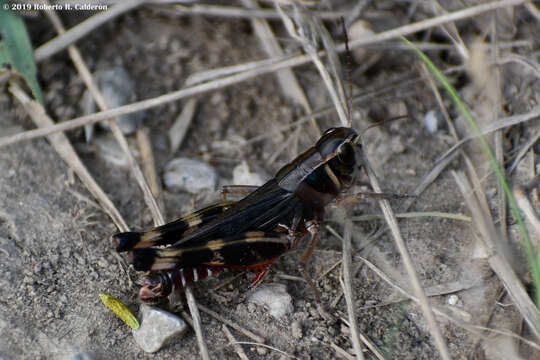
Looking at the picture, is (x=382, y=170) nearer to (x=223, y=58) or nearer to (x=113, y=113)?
(x=223, y=58)

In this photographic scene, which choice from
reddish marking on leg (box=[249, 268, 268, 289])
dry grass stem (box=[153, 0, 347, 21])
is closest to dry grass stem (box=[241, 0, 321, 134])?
dry grass stem (box=[153, 0, 347, 21])

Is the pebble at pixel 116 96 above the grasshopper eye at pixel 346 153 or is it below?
above

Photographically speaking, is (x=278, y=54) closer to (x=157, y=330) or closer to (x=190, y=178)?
(x=190, y=178)

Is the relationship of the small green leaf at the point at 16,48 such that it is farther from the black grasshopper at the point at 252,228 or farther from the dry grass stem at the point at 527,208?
the dry grass stem at the point at 527,208

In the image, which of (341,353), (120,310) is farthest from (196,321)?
(341,353)

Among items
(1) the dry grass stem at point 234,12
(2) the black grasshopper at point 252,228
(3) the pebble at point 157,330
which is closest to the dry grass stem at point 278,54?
(1) the dry grass stem at point 234,12
